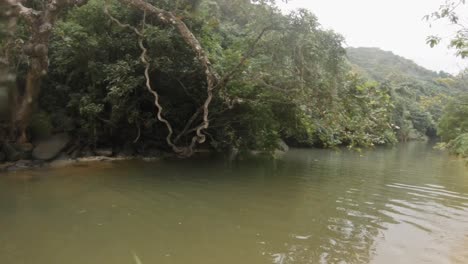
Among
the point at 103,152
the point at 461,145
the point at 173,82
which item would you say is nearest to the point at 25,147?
the point at 103,152

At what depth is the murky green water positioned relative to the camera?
4.69m

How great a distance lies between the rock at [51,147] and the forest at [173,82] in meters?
0.10

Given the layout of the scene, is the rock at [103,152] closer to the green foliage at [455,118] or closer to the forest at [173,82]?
the forest at [173,82]

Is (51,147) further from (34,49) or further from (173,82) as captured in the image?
(173,82)

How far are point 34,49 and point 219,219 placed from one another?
21.9 feet

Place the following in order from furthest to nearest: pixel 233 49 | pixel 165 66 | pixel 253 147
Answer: pixel 253 147 → pixel 233 49 → pixel 165 66

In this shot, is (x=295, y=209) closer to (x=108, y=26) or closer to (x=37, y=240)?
(x=37, y=240)

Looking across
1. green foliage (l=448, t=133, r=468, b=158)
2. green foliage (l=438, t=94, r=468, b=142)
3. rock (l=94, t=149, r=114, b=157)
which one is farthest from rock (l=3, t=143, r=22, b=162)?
green foliage (l=438, t=94, r=468, b=142)

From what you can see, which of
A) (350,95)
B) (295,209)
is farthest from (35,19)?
(350,95)

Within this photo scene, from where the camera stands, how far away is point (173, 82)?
13.4 m

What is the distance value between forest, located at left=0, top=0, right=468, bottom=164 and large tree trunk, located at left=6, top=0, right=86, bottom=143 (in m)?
0.03

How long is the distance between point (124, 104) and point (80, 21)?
10.5 feet

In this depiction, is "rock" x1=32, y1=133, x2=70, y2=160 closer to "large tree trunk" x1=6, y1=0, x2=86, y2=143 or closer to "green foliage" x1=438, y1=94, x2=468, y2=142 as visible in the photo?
"large tree trunk" x1=6, y1=0, x2=86, y2=143

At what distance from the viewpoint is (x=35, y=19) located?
9.38m
